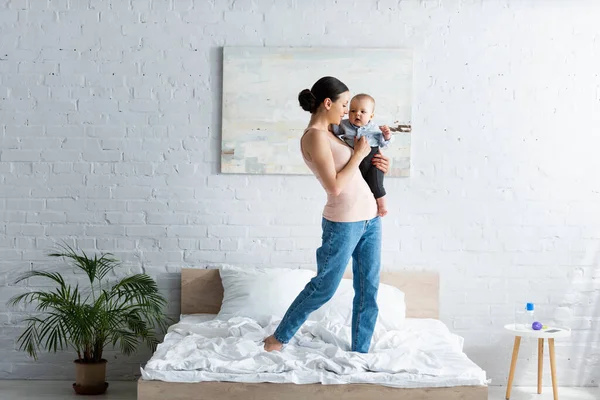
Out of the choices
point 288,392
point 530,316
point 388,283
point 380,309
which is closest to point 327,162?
point 288,392

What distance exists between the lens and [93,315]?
446 cm

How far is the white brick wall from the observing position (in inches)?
194

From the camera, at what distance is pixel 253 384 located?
11.6ft

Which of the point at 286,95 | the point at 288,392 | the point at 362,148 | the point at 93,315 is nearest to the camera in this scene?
the point at 288,392

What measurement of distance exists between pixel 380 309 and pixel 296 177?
1.02m

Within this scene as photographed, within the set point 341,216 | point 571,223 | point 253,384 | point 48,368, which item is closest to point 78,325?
point 48,368

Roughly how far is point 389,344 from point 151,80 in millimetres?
2190

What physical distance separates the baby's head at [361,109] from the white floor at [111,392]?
196 cm

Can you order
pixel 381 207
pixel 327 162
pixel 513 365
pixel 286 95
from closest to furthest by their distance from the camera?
pixel 327 162 → pixel 381 207 → pixel 513 365 → pixel 286 95

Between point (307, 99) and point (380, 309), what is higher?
point (307, 99)

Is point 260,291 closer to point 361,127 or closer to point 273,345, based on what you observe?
point 273,345

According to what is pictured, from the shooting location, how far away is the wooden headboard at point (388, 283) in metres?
4.94

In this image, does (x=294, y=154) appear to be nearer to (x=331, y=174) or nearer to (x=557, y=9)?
(x=331, y=174)

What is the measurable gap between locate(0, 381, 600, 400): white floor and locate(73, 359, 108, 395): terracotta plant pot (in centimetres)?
5
